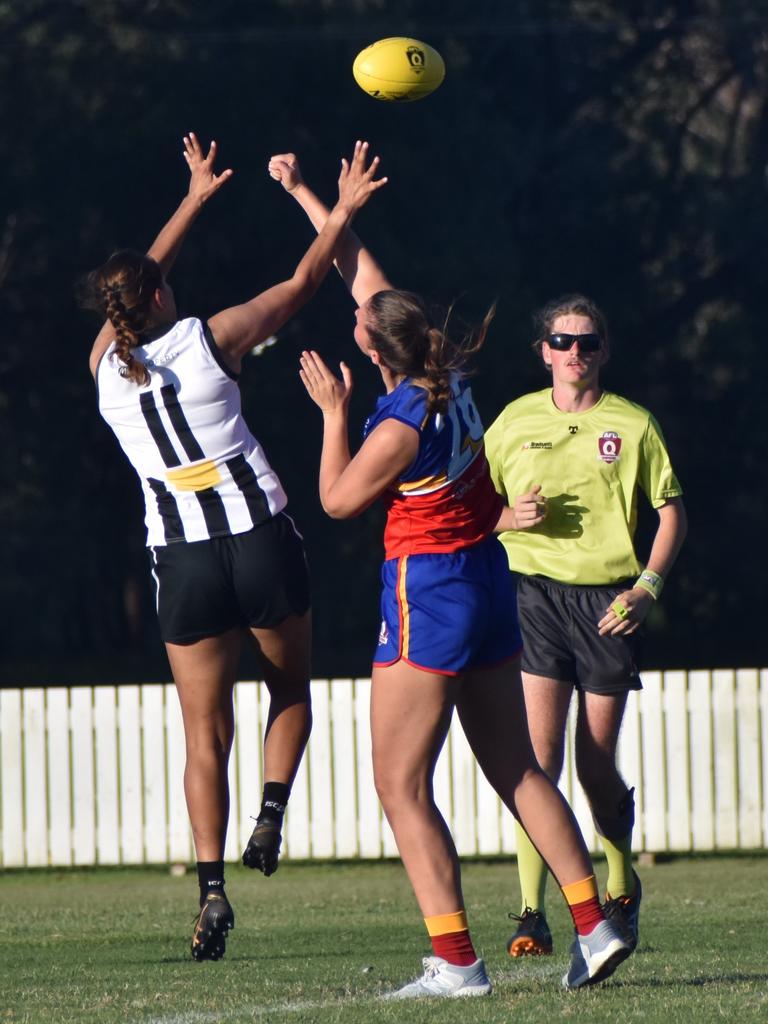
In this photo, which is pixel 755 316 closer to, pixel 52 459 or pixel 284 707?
pixel 52 459

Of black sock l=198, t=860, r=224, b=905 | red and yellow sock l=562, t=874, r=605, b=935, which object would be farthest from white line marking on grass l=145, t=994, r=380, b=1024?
red and yellow sock l=562, t=874, r=605, b=935

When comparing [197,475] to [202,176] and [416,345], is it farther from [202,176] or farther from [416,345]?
[202,176]

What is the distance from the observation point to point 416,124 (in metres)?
25.3

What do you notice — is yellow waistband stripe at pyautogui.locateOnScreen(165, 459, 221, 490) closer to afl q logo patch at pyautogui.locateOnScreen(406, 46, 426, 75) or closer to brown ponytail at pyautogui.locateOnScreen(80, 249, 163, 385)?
brown ponytail at pyautogui.locateOnScreen(80, 249, 163, 385)

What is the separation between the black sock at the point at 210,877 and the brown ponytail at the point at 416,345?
72.0 inches

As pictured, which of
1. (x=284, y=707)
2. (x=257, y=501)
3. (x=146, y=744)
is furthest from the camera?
(x=146, y=744)

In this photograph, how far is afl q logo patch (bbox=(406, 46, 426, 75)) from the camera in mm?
6711

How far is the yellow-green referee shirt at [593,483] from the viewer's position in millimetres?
6527

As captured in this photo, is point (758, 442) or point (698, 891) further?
point (758, 442)

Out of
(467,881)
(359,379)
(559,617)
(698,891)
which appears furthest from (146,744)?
(359,379)

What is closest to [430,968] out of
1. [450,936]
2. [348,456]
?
[450,936]

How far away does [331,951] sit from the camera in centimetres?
720

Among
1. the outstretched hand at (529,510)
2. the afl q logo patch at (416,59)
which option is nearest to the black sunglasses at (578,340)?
the outstretched hand at (529,510)

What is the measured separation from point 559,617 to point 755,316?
24.1 m
